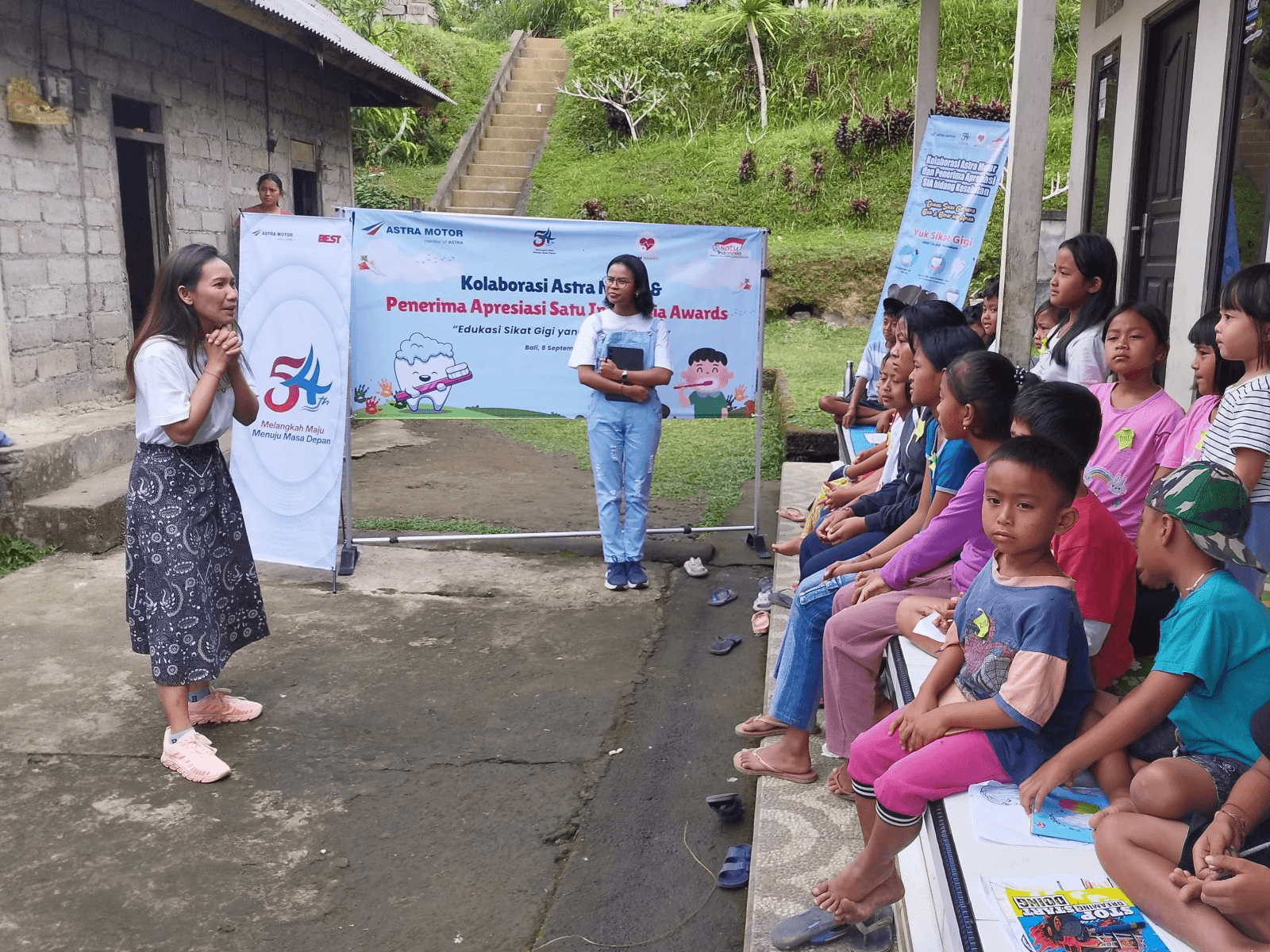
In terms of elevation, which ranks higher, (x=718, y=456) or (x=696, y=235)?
(x=696, y=235)

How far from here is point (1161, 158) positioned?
6.87m

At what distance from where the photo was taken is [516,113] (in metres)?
20.5

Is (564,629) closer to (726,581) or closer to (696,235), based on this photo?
(726,581)

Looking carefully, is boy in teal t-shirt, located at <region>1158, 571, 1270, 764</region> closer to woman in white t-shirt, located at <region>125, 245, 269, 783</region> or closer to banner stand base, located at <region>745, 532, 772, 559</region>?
woman in white t-shirt, located at <region>125, 245, 269, 783</region>

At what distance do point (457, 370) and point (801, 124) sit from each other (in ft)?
45.9

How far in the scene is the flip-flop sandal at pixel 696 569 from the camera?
5.93 meters

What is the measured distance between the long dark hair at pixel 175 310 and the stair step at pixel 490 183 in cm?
1452

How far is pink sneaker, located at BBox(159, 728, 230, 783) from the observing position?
12.1ft

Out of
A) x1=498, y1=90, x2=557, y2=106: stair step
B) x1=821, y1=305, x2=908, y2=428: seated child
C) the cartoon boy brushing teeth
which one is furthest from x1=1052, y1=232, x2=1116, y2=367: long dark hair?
x1=498, y1=90, x2=557, y2=106: stair step

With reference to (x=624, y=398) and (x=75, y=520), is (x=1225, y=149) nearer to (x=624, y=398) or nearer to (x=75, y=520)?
(x=624, y=398)

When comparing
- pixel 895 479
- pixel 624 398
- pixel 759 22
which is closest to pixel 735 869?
pixel 895 479

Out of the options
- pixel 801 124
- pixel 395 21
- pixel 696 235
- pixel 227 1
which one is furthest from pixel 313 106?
pixel 395 21

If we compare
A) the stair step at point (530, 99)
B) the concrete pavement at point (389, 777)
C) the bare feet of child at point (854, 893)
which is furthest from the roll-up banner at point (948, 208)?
the stair step at point (530, 99)

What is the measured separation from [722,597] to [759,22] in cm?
1615
